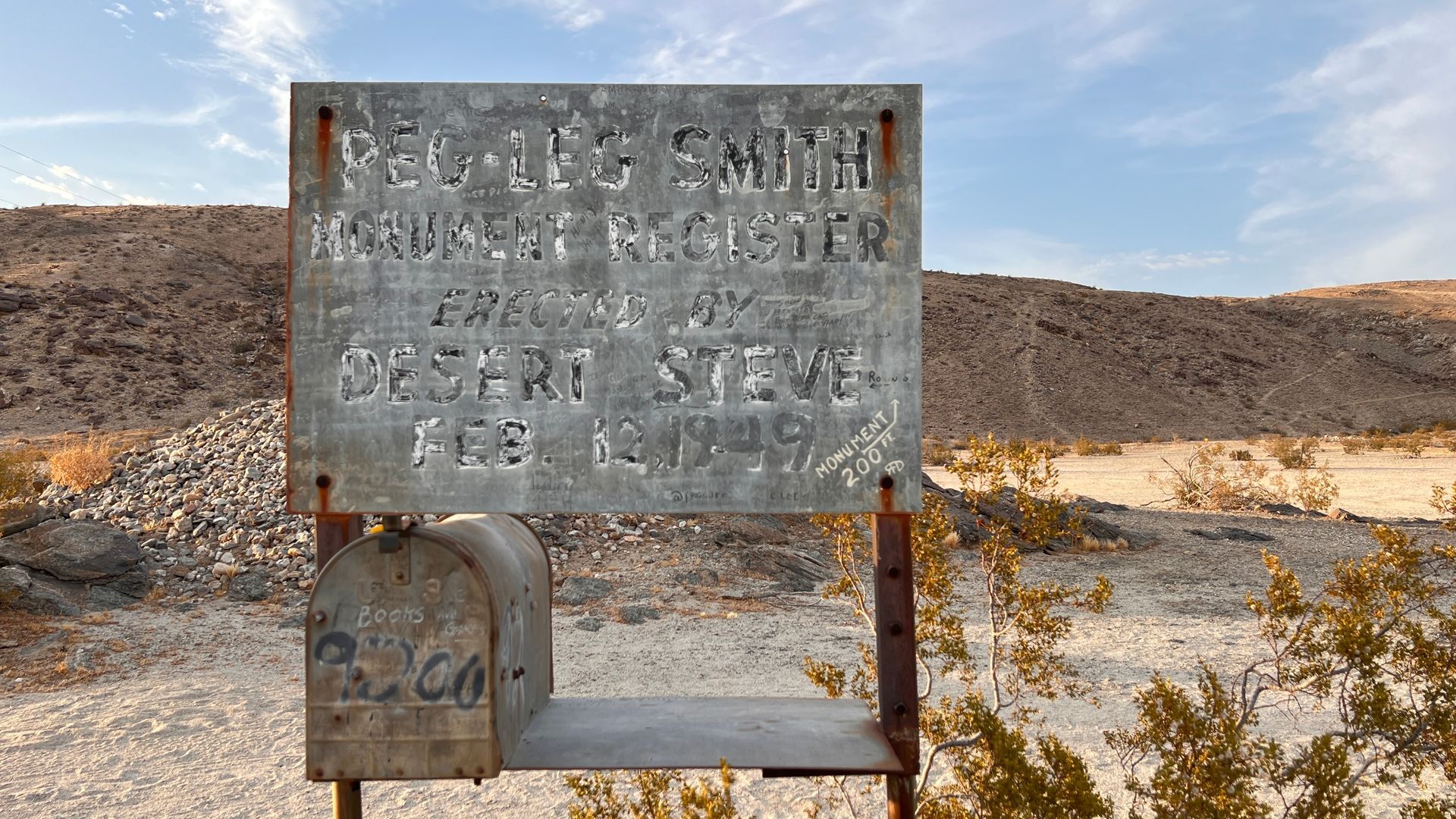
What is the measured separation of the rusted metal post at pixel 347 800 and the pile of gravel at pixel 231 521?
7696 millimetres

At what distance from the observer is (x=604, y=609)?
968 centimetres

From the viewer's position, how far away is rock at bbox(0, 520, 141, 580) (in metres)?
9.66

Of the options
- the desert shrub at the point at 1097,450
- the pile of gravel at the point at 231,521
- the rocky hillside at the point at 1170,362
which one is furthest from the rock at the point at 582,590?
the rocky hillside at the point at 1170,362

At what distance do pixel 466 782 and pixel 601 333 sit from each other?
4.05m

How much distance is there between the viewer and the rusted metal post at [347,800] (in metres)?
3.04

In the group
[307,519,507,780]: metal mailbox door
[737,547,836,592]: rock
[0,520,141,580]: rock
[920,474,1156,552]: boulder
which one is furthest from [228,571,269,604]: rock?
[920,474,1156,552]: boulder

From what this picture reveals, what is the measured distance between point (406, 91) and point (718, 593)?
809cm

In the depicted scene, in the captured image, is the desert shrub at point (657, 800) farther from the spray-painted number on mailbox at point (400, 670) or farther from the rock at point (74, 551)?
the rock at point (74, 551)

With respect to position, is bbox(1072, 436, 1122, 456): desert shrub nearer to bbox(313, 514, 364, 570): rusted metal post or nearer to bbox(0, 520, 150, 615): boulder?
bbox(0, 520, 150, 615): boulder

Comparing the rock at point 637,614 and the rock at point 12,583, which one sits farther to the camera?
the rock at point 637,614

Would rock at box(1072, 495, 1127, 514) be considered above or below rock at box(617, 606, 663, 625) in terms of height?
above

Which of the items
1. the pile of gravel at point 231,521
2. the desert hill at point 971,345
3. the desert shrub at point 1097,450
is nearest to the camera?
the pile of gravel at point 231,521

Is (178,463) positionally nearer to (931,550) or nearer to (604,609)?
(604,609)

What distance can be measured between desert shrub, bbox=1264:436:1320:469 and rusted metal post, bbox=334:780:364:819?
24.2m
